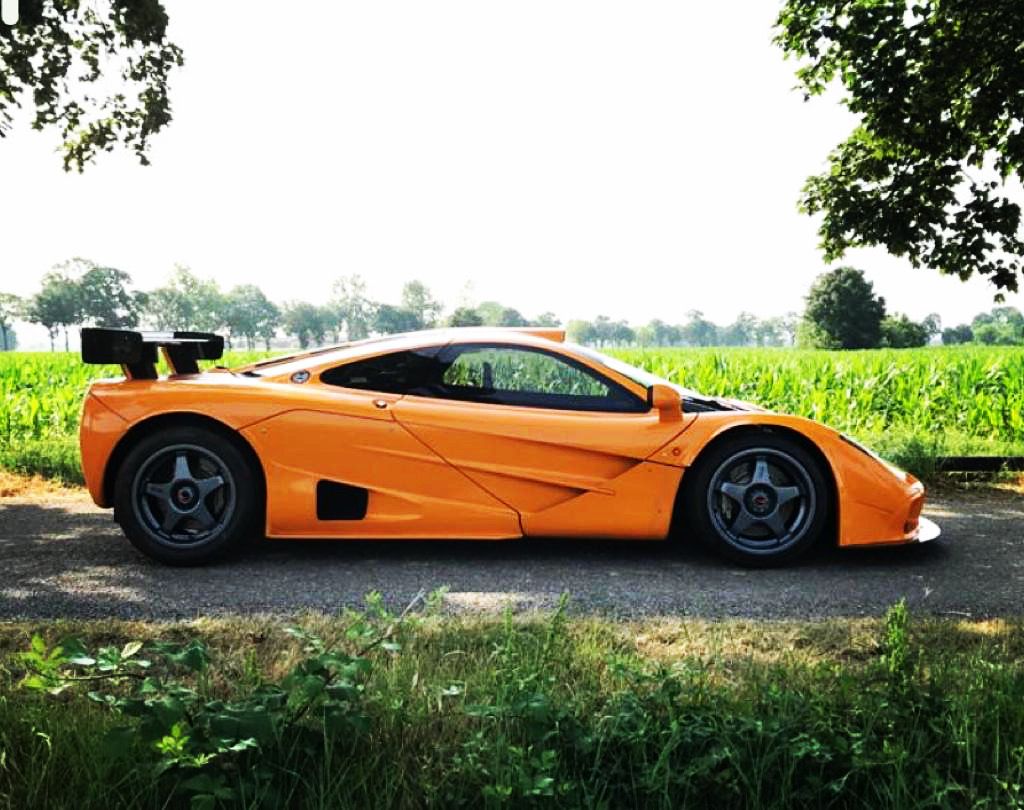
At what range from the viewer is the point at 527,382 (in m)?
5.01

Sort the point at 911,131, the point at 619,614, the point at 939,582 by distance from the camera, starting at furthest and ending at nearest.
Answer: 1. the point at 911,131
2. the point at 939,582
3. the point at 619,614

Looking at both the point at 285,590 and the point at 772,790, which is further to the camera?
the point at 285,590

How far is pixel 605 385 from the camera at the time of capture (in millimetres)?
4984

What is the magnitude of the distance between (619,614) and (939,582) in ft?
6.53

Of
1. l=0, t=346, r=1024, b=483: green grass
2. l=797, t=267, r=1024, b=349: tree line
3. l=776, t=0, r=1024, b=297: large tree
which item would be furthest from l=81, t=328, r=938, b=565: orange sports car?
l=797, t=267, r=1024, b=349: tree line

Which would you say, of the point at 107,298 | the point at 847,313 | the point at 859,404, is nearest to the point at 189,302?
the point at 107,298

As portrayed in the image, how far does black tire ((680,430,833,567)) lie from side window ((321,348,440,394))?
63.7 inches

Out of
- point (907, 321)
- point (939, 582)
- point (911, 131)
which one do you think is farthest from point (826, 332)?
point (939, 582)

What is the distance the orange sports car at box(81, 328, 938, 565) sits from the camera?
4.81 meters

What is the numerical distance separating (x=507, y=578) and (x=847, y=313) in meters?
96.4

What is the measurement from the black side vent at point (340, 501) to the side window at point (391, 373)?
590 mm

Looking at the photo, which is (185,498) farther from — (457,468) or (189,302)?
(189,302)

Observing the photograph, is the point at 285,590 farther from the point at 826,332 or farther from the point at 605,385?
the point at 826,332

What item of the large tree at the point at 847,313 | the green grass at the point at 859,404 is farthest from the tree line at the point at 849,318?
the green grass at the point at 859,404
